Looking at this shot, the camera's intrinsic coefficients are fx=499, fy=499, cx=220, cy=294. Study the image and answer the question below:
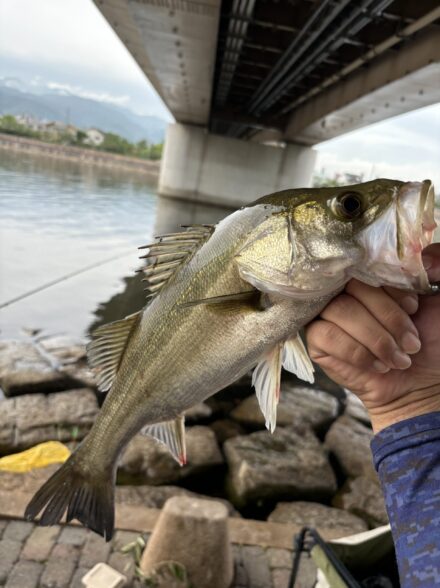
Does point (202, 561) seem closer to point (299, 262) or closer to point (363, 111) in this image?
point (299, 262)

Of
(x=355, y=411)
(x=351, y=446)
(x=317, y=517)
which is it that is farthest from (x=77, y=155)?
(x=317, y=517)

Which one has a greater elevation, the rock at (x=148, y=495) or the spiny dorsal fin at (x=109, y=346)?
the spiny dorsal fin at (x=109, y=346)

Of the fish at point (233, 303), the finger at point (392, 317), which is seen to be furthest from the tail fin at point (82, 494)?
Answer: the finger at point (392, 317)

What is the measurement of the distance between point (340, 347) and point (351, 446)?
263 inches

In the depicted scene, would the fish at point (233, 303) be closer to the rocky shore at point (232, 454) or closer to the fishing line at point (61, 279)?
the rocky shore at point (232, 454)

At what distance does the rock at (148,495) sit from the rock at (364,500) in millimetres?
1604

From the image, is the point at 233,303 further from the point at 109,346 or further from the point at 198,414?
the point at 198,414

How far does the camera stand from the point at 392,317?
5.87ft

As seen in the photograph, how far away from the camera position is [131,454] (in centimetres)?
665

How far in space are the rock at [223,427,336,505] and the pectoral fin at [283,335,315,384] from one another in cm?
459

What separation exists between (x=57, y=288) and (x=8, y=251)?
3.88 metres

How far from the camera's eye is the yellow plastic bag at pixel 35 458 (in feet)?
19.6

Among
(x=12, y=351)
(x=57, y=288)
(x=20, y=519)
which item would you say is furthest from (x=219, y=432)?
(x=57, y=288)

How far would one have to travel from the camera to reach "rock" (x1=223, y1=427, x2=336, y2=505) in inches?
253
